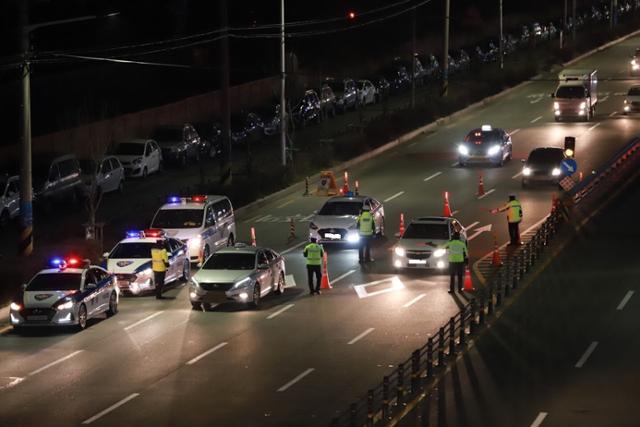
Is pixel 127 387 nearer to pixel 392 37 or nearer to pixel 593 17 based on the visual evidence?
pixel 392 37

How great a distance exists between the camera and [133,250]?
119 ft

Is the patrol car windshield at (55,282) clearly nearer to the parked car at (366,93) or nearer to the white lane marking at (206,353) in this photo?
the white lane marking at (206,353)

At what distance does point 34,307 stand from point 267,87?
164ft

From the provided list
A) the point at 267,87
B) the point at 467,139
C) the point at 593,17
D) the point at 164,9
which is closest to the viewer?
the point at 467,139

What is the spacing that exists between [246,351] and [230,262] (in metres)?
6.10

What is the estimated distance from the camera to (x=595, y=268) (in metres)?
37.7

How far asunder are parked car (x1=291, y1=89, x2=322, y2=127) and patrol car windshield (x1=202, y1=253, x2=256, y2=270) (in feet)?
122

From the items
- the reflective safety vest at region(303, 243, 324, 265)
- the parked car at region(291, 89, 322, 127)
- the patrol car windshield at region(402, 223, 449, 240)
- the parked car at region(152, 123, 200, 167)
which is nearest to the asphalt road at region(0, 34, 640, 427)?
the reflective safety vest at region(303, 243, 324, 265)

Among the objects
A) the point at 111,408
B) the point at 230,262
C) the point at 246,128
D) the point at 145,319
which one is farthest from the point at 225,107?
the point at 111,408

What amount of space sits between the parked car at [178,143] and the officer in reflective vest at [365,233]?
21729 mm

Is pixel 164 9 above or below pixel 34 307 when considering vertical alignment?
above

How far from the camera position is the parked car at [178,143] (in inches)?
2386

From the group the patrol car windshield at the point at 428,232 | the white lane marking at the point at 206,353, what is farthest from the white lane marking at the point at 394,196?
the white lane marking at the point at 206,353

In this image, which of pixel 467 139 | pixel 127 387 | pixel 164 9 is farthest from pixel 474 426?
pixel 164 9
